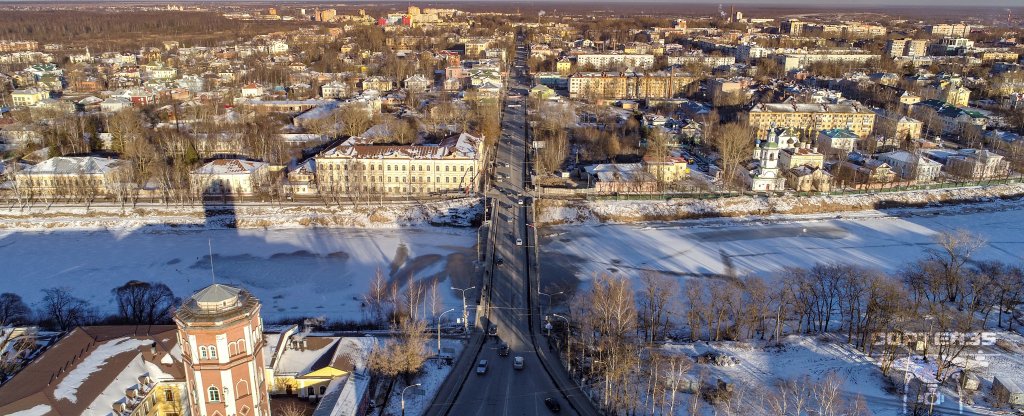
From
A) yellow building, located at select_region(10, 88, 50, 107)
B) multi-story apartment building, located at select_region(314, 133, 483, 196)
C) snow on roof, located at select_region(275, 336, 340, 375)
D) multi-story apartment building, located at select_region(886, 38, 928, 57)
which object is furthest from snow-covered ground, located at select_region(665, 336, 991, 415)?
multi-story apartment building, located at select_region(886, 38, 928, 57)

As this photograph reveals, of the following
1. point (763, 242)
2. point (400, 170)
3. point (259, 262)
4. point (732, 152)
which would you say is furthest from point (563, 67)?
point (259, 262)

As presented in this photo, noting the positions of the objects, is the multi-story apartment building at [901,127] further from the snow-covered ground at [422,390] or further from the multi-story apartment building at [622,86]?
the snow-covered ground at [422,390]

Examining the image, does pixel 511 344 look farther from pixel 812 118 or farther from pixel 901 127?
pixel 901 127

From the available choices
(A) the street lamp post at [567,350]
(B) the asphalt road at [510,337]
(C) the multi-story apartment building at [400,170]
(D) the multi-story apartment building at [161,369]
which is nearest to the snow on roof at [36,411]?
(D) the multi-story apartment building at [161,369]

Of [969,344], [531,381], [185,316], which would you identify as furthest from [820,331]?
[185,316]

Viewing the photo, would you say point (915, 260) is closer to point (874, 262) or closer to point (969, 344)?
point (874, 262)

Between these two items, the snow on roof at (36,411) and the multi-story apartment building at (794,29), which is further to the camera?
the multi-story apartment building at (794,29)
